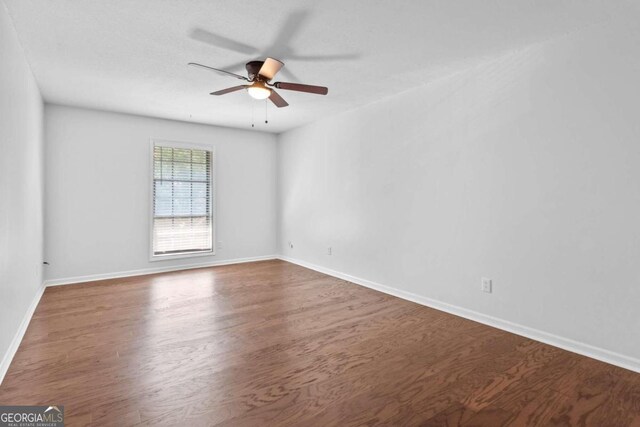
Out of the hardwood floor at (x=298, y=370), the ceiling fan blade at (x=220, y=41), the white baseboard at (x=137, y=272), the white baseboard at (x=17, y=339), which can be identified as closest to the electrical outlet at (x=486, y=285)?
the hardwood floor at (x=298, y=370)

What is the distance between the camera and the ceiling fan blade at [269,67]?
2605 mm

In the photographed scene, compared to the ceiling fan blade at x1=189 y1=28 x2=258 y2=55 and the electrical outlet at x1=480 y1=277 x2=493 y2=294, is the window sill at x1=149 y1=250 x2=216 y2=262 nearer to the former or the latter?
the ceiling fan blade at x1=189 y1=28 x2=258 y2=55

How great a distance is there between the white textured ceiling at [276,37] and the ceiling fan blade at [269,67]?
0.17m

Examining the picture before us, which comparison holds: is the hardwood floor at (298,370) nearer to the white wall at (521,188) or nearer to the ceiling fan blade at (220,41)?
the white wall at (521,188)

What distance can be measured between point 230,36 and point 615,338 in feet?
11.8

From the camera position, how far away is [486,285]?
120 inches

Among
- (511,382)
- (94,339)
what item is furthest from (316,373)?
(94,339)

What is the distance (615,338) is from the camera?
2289 millimetres

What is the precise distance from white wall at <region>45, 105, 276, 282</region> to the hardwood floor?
1.21 metres

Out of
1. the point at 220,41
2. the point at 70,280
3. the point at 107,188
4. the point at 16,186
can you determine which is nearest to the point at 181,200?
the point at 107,188

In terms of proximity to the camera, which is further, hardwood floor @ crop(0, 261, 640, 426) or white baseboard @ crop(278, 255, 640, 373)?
white baseboard @ crop(278, 255, 640, 373)

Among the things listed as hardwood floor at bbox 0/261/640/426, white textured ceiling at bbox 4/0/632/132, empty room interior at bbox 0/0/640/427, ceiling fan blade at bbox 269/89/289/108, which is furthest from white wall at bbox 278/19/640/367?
ceiling fan blade at bbox 269/89/289/108

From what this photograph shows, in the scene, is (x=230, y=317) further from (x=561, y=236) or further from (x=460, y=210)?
(x=561, y=236)

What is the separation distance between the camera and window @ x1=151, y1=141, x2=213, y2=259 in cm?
517
